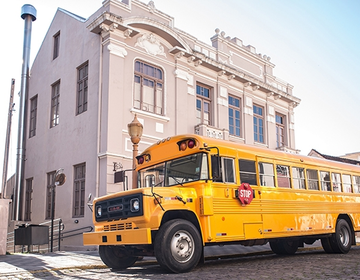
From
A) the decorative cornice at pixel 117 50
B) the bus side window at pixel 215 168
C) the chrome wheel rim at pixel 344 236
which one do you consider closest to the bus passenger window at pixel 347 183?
the chrome wheel rim at pixel 344 236

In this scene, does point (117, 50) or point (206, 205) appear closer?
point (206, 205)

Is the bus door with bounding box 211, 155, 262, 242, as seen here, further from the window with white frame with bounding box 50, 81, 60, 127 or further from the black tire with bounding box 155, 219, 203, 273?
the window with white frame with bounding box 50, 81, 60, 127

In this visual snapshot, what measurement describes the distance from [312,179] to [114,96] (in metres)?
8.56

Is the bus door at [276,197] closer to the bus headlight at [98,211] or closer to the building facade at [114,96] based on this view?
the bus headlight at [98,211]

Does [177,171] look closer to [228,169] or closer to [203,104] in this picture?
[228,169]

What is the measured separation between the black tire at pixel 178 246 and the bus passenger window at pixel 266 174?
2549 mm

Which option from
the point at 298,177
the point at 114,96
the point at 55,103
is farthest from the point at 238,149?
the point at 55,103

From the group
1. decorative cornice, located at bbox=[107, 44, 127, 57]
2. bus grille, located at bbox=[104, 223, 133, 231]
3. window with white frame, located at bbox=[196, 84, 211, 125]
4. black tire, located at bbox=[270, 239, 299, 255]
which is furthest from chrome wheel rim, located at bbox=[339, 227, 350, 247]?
decorative cornice, located at bbox=[107, 44, 127, 57]

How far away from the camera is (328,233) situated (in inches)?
448

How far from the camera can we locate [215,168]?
8.27m

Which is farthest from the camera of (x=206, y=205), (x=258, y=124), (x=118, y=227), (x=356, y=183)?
(x=258, y=124)

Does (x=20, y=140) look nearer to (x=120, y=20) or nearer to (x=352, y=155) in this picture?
(x=120, y=20)

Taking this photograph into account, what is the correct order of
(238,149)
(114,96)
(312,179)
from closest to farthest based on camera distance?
(238,149)
(312,179)
(114,96)

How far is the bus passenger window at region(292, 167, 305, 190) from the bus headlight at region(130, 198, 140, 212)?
4716 millimetres
